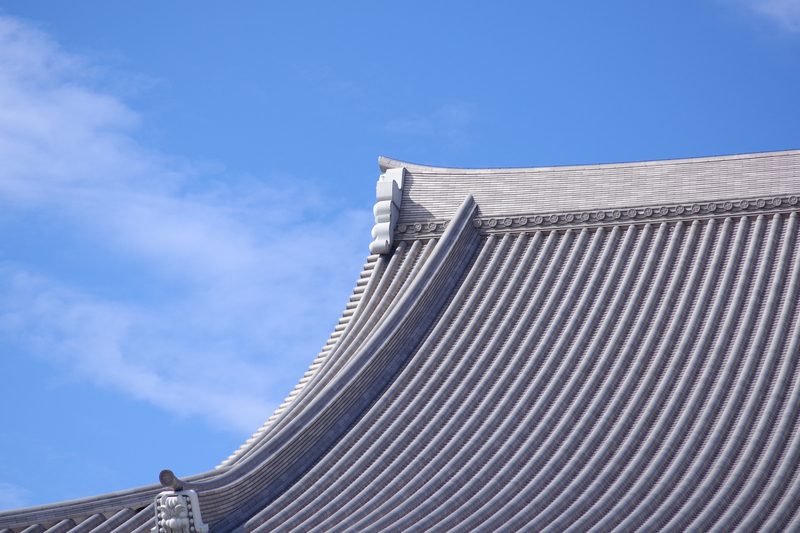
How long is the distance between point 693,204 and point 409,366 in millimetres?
4084

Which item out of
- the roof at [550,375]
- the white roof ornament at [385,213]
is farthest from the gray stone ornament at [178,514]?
the white roof ornament at [385,213]

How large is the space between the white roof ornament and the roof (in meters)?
0.14

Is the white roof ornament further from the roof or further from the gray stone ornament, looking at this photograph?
the gray stone ornament

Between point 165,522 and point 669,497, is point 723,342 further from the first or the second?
point 165,522

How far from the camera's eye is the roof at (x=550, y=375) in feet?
27.6

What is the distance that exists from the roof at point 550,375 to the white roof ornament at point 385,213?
0.46 ft

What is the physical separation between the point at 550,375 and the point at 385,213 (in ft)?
11.7

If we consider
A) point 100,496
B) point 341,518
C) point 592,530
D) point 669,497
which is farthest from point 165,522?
point 669,497

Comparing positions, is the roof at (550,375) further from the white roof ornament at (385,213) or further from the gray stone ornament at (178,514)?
the gray stone ornament at (178,514)

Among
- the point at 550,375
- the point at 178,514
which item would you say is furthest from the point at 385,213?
the point at 178,514

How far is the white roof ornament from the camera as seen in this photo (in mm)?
12545

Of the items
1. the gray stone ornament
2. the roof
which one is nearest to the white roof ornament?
the roof

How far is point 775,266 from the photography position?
10.8 m

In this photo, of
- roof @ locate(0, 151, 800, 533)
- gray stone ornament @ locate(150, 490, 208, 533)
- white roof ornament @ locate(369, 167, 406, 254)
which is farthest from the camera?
white roof ornament @ locate(369, 167, 406, 254)
